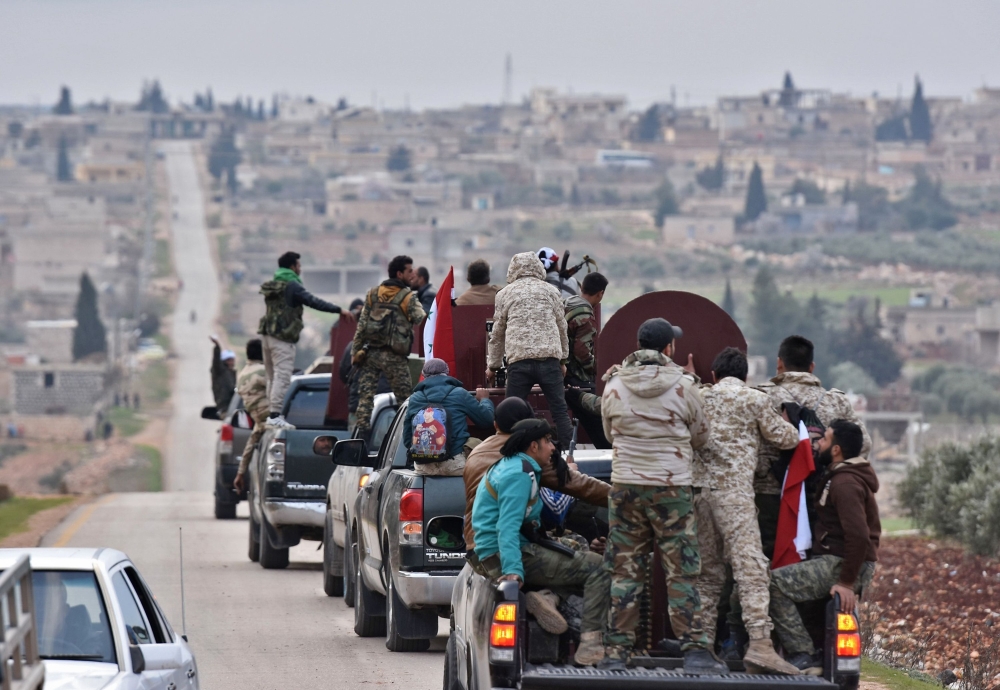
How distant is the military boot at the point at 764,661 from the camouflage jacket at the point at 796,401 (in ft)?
3.02

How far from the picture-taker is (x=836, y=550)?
8539 millimetres

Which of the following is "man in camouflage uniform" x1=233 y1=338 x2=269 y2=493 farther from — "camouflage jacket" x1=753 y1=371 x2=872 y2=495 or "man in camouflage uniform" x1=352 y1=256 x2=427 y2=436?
"camouflage jacket" x1=753 y1=371 x2=872 y2=495

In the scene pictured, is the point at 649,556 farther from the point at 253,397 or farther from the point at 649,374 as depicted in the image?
the point at 253,397

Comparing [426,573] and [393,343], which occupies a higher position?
[393,343]

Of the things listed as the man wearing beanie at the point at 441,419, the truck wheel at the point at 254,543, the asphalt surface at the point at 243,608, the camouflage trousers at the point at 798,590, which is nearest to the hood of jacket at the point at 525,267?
the man wearing beanie at the point at 441,419

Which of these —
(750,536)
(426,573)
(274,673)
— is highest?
(750,536)

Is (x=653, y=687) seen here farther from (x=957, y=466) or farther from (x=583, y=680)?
(x=957, y=466)

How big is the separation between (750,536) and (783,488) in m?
0.35

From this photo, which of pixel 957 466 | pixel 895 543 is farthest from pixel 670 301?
pixel 957 466

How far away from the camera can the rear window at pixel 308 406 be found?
60.4 ft

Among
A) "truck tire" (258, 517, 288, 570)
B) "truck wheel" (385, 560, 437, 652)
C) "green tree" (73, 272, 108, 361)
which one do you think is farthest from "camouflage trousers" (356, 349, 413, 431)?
"green tree" (73, 272, 108, 361)

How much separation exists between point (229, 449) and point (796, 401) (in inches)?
626

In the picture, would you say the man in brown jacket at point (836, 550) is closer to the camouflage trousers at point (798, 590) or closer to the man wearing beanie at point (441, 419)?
the camouflage trousers at point (798, 590)

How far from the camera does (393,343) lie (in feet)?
52.8
